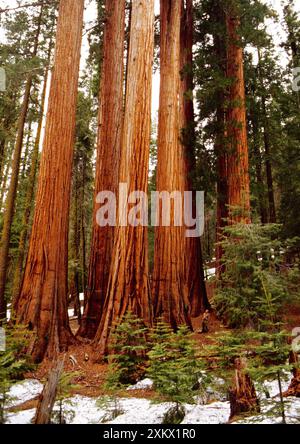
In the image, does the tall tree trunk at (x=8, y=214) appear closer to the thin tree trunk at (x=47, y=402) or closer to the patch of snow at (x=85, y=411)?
the patch of snow at (x=85, y=411)

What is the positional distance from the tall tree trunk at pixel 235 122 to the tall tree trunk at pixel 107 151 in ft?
10.0

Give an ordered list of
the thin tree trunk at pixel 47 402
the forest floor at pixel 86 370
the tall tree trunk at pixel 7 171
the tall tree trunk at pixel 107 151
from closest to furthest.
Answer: the thin tree trunk at pixel 47 402, the forest floor at pixel 86 370, the tall tree trunk at pixel 107 151, the tall tree trunk at pixel 7 171

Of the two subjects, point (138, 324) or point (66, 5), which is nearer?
point (138, 324)

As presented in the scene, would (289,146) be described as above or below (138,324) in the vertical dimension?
above

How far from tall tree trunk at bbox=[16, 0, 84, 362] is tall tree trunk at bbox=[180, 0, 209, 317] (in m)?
4.33

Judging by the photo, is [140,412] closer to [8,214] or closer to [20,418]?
[20,418]

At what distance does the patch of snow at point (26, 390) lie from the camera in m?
4.19

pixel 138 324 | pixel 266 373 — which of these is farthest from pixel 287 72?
pixel 266 373

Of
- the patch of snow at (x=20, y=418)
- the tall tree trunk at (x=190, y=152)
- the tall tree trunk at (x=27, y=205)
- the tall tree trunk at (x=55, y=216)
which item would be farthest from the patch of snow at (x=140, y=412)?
the tall tree trunk at (x=27, y=205)

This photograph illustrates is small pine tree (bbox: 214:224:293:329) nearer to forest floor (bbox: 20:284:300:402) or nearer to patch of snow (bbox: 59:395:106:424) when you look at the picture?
forest floor (bbox: 20:284:300:402)

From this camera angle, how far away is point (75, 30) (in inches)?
273
